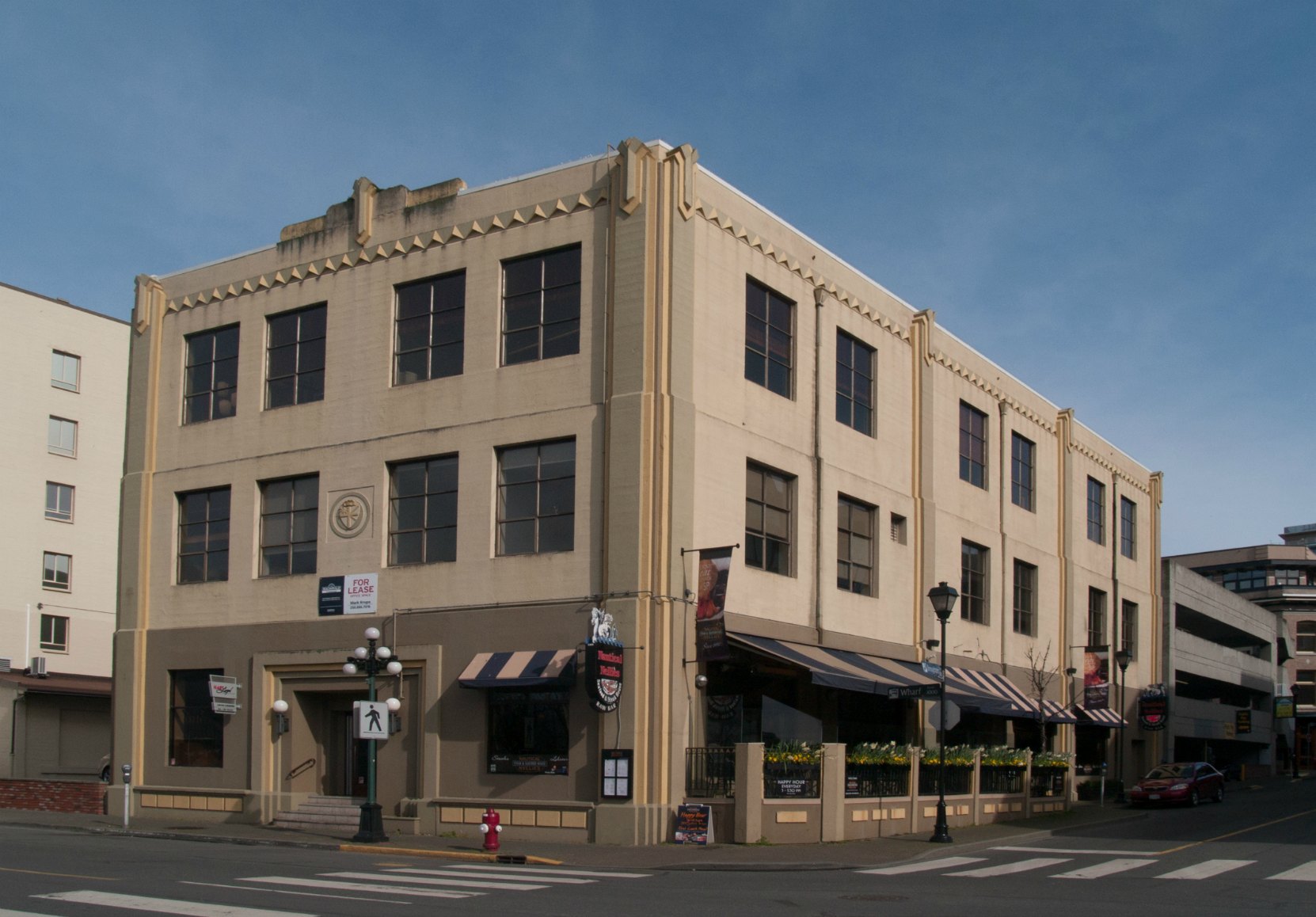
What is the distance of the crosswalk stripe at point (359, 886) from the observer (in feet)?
53.2

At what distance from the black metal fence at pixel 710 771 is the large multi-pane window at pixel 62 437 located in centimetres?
3576

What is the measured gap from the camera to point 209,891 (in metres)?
15.8

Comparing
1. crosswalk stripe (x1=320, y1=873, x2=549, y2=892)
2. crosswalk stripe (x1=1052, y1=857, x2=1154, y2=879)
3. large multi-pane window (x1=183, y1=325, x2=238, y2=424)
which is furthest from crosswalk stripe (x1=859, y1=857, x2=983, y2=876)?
large multi-pane window (x1=183, y1=325, x2=238, y2=424)

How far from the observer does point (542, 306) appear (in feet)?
91.9

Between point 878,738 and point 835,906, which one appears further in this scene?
point 878,738

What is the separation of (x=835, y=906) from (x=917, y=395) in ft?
70.6

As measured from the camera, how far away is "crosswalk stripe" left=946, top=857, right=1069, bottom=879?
2086cm

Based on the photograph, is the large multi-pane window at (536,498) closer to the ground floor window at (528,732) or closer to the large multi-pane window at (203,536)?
the ground floor window at (528,732)

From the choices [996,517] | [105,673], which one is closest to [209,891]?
[996,517]

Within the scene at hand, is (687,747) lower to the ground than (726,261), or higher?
lower

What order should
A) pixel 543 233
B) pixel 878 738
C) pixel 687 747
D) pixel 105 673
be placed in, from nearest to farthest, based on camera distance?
pixel 687 747
pixel 543 233
pixel 878 738
pixel 105 673

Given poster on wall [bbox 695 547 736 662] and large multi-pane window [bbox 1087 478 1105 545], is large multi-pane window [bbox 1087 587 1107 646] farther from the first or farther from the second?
poster on wall [bbox 695 547 736 662]

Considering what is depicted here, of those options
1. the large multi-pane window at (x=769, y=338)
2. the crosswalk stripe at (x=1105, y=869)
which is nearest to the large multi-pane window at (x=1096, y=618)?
the large multi-pane window at (x=769, y=338)

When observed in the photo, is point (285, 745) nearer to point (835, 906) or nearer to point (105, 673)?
point (835, 906)
